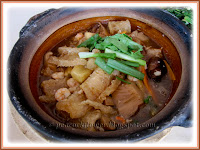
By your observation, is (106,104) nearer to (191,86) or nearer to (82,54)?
(82,54)

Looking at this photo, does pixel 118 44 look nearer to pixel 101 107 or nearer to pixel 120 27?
pixel 120 27

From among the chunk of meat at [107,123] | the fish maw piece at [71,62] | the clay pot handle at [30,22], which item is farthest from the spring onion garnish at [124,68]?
the clay pot handle at [30,22]

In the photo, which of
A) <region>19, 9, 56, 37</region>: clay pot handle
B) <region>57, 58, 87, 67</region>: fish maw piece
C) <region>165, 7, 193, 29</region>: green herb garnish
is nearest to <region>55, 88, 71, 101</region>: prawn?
<region>57, 58, 87, 67</region>: fish maw piece

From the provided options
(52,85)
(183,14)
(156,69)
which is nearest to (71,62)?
(52,85)

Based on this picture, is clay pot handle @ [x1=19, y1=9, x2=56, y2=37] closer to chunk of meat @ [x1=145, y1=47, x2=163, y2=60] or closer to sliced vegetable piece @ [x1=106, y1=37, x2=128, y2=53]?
sliced vegetable piece @ [x1=106, y1=37, x2=128, y2=53]

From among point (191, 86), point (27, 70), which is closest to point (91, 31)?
point (27, 70)
